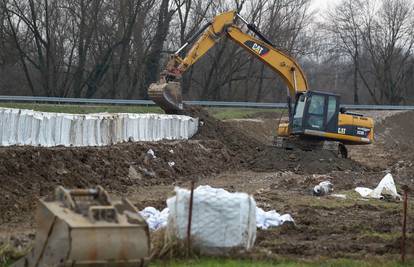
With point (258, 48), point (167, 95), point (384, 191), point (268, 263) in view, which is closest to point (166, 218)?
point (268, 263)

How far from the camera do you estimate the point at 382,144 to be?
44.5 metres

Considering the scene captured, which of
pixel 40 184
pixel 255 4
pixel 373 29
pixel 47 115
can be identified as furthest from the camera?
pixel 373 29

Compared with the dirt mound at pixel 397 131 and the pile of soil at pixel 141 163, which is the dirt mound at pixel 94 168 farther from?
the dirt mound at pixel 397 131

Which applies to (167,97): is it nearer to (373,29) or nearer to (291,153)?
(291,153)

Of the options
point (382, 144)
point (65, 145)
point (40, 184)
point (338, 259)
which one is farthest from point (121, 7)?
point (338, 259)

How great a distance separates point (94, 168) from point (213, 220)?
917 cm

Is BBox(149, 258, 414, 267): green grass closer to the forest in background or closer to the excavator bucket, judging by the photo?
the excavator bucket

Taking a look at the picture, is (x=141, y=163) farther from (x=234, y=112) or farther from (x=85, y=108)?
(x=234, y=112)

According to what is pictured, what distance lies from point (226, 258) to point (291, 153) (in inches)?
724

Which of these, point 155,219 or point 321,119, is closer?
point 155,219

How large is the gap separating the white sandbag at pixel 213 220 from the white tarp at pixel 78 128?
27.1 feet

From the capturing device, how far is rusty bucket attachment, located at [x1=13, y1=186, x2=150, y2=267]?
23.8 ft

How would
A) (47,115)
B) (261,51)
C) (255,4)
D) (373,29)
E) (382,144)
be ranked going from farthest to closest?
(373,29)
(255,4)
(382,144)
(261,51)
(47,115)

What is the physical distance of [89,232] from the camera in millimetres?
7254
